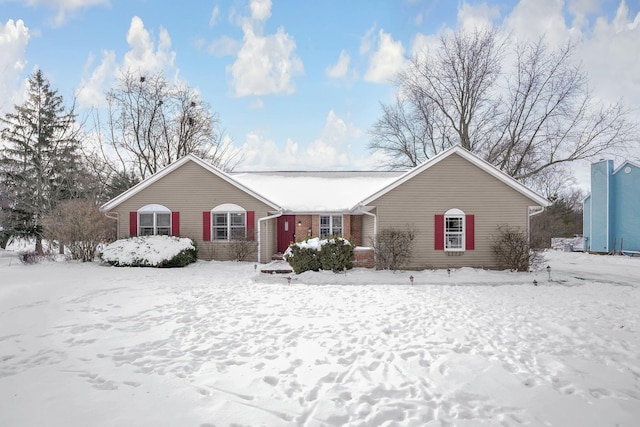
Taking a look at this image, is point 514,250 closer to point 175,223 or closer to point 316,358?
point 316,358

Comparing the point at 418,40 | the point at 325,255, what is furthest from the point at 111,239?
the point at 418,40

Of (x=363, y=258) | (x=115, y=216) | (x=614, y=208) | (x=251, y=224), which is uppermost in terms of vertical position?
(x=614, y=208)

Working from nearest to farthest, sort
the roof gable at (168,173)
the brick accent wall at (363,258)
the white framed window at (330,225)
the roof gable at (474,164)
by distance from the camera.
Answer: the brick accent wall at (363,258) < the roof gable at (474,164) < the roof gable at (168,173) < the white framed window at (330,225)

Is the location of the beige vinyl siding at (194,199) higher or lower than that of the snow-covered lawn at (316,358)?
higher

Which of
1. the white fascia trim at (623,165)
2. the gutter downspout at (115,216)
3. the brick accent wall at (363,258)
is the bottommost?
the brick accent wall at (363,258)

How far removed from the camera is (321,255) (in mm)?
12609

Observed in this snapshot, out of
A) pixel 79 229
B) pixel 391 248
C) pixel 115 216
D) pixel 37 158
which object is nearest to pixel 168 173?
pixel 115 216

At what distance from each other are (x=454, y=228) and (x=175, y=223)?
12.6 metres

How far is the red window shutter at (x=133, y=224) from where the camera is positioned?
16.2 meters

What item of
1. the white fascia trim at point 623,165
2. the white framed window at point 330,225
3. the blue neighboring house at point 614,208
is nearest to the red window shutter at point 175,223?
the white framed window at point 330,225

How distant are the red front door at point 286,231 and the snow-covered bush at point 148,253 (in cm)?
497

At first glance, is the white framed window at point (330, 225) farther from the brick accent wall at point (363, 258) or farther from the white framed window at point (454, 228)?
the white framed window at point (454, 228)

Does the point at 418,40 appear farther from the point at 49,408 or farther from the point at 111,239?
the point at 49,408

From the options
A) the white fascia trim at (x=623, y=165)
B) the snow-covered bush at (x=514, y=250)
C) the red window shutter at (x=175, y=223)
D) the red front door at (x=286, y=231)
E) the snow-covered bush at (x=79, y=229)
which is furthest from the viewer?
the white fascia trim at (x=623, y=165)
